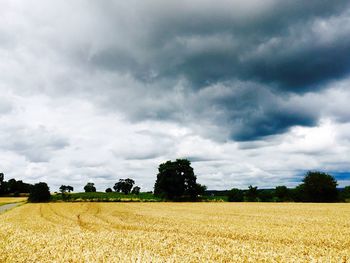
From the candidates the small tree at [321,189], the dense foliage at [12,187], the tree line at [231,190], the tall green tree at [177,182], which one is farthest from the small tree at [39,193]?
the small tree at [321,189]

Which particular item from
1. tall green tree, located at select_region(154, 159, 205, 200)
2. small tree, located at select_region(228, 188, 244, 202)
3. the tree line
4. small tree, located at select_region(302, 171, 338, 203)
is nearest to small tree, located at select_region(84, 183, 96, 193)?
the tree line

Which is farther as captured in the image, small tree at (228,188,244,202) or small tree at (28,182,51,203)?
small tree at (28,182,51,203)

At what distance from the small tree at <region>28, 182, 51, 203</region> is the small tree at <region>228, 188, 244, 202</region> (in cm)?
5723

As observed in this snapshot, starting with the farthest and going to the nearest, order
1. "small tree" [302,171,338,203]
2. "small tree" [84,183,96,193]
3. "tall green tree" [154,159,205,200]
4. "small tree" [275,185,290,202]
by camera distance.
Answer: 1. "small tree" [84,183,96,193]
2. "small tree" [275,185,290,202]
3. "tall green tree" [154,159,205,200]
4. "small tree" [302,171,338,203]

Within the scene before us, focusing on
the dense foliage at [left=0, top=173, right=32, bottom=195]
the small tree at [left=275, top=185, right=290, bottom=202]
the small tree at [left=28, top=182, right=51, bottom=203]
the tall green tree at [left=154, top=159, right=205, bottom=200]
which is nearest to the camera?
the tall green tree at [left=154, top=159, right=205, bottom=200]

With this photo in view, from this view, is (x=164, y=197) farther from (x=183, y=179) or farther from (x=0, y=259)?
(x=0, y=259)

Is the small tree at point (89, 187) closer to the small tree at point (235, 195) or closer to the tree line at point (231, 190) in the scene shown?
the tree line at point (231, 190)

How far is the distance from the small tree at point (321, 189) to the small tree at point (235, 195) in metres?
18.2

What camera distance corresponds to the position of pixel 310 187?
8781 cm

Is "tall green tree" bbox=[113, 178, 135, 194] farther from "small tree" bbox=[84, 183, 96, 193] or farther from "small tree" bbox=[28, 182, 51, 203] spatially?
"small tree" bbox=[28, 182, 51, 203]

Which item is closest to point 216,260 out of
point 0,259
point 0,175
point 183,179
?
point 0,259

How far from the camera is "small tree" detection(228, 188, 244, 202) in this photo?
9500 cm

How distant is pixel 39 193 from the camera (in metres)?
97.8

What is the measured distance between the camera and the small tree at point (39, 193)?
97625mm
